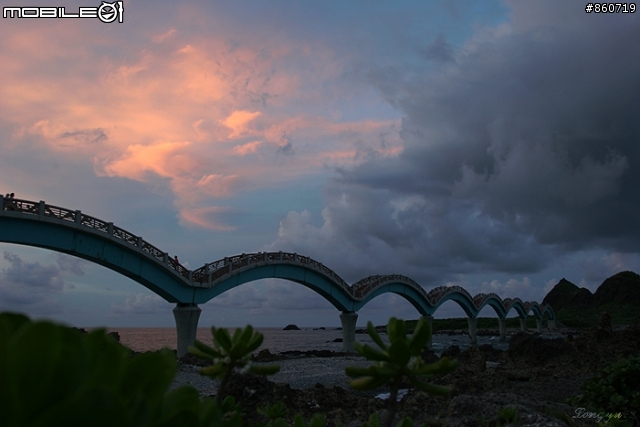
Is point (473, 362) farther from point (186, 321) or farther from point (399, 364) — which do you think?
point (399, 364)

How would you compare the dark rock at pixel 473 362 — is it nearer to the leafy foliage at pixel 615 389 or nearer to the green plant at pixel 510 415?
the leafy foliage at pixel 615 389

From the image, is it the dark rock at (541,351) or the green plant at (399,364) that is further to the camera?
the dark rock at (541,351)

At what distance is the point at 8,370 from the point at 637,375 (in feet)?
32.5

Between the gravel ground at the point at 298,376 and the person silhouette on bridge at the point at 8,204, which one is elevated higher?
the person silhouette on bridge at the point at 8,204

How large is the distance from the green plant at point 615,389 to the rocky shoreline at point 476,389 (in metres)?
0.39

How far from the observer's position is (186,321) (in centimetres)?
2630

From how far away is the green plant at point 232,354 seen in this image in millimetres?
1777

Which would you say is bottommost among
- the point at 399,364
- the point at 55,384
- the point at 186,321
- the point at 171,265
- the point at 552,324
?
the point at 552,324

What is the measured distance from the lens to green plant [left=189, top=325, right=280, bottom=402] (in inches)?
70.0

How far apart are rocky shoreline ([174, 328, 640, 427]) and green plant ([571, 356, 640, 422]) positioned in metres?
0.39

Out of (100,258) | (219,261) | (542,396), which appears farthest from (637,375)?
(219,261)

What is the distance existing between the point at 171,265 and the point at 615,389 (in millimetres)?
21833

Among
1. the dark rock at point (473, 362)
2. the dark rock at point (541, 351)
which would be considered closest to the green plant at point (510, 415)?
the dark rock at point (473, 362)

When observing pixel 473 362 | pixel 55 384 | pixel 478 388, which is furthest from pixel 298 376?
pixel 55 384
